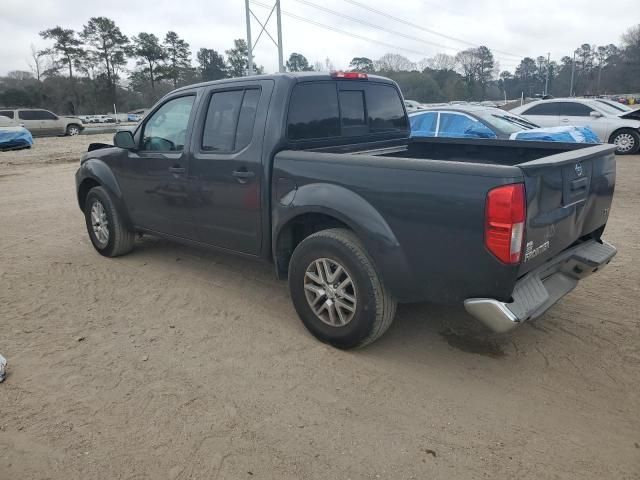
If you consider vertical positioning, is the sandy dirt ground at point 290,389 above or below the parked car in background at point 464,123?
below

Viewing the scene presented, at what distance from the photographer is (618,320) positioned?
3863 millimetres

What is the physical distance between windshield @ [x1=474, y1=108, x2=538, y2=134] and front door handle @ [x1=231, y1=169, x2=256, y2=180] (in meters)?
6.35

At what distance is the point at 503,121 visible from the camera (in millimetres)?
9312

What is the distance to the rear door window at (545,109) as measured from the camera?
13.7 metres

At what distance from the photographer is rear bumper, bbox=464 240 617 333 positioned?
9.07 feet

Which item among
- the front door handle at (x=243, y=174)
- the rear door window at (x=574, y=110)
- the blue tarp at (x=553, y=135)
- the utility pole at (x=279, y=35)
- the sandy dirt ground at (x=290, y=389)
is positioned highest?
the utility pole at (x=279, y=35)

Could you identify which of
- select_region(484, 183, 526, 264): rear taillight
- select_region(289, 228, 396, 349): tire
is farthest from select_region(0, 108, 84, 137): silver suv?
select_region(484, 183, 526, 264): rear taillight

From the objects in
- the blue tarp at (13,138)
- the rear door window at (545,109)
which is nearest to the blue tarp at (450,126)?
the rear door window at (545,109)

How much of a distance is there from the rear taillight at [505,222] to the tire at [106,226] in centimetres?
419

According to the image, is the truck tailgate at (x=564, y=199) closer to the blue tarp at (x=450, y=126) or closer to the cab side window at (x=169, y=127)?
the cab side window at (x=169, y=127)

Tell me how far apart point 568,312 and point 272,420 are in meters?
2.63

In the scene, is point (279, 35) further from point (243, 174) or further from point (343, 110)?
point (243, 174)

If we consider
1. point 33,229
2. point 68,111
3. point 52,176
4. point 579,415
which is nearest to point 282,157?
point 579,415

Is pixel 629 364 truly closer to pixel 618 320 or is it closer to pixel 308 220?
pixel 618 320
